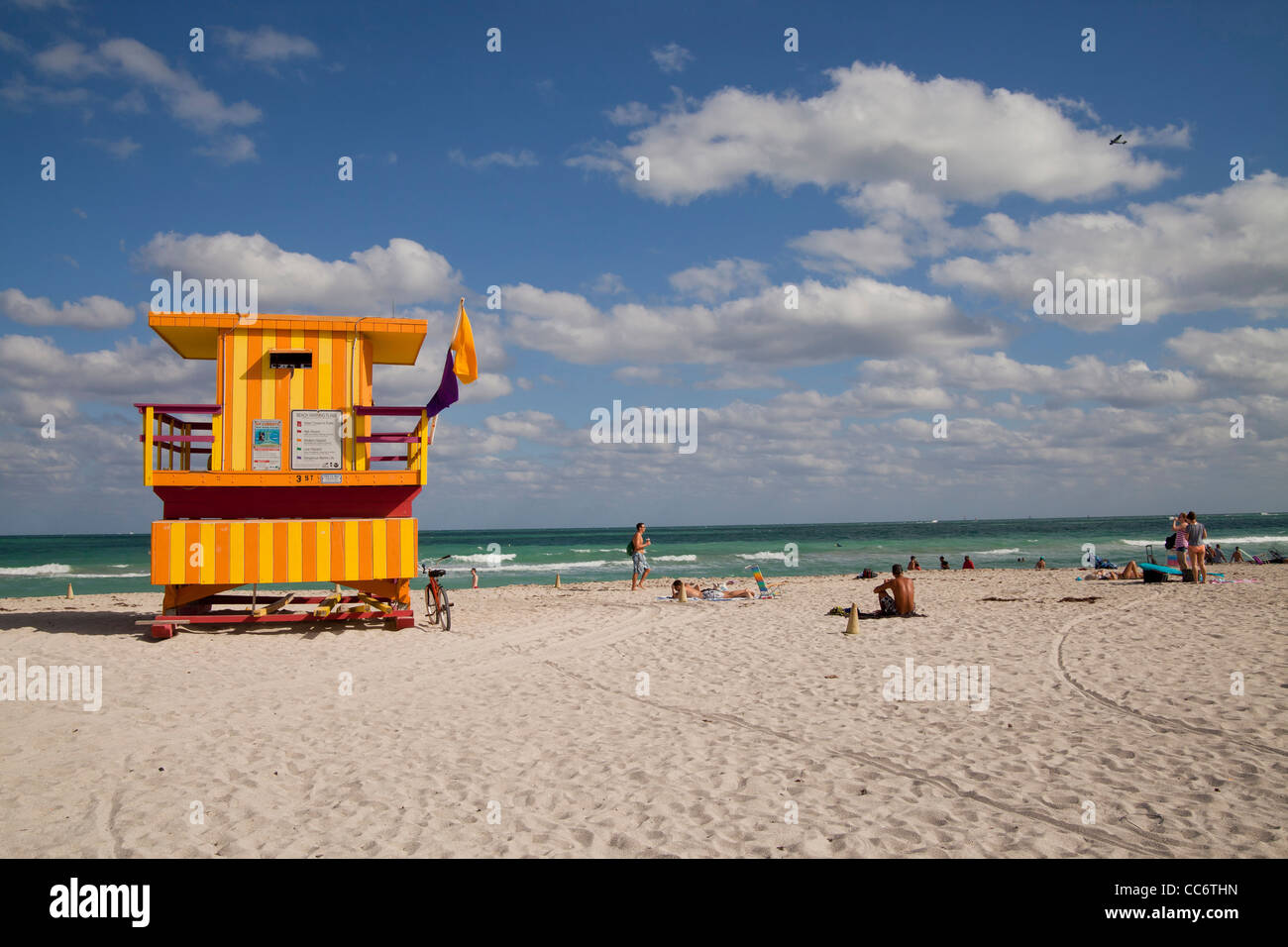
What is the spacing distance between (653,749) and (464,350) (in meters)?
7.62

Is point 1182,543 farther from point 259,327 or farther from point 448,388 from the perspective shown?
point 259,327

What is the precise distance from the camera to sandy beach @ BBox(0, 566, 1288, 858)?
4.57 m

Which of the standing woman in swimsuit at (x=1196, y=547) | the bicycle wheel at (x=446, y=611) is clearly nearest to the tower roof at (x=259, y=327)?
the bicycle wheel at (x=446, y=611)

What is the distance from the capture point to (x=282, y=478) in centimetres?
1234

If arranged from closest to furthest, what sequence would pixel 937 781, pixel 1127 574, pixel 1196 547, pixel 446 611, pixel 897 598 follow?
pixel 937 781, pixel 446 611, pixel 897 598, pixel 1196 547, pixel 1127 574

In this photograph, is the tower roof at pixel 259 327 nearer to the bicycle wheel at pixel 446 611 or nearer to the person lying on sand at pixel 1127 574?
the bicycle wheel at pixel 446 611

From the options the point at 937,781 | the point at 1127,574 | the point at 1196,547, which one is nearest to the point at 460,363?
the point at 937,781

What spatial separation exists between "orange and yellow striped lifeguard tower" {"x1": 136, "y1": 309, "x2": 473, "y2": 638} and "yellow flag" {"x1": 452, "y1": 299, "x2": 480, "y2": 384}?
1184mm

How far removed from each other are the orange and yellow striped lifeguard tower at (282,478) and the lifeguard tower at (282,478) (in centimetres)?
2

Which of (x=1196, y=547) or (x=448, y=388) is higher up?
(x=448, y=388)
